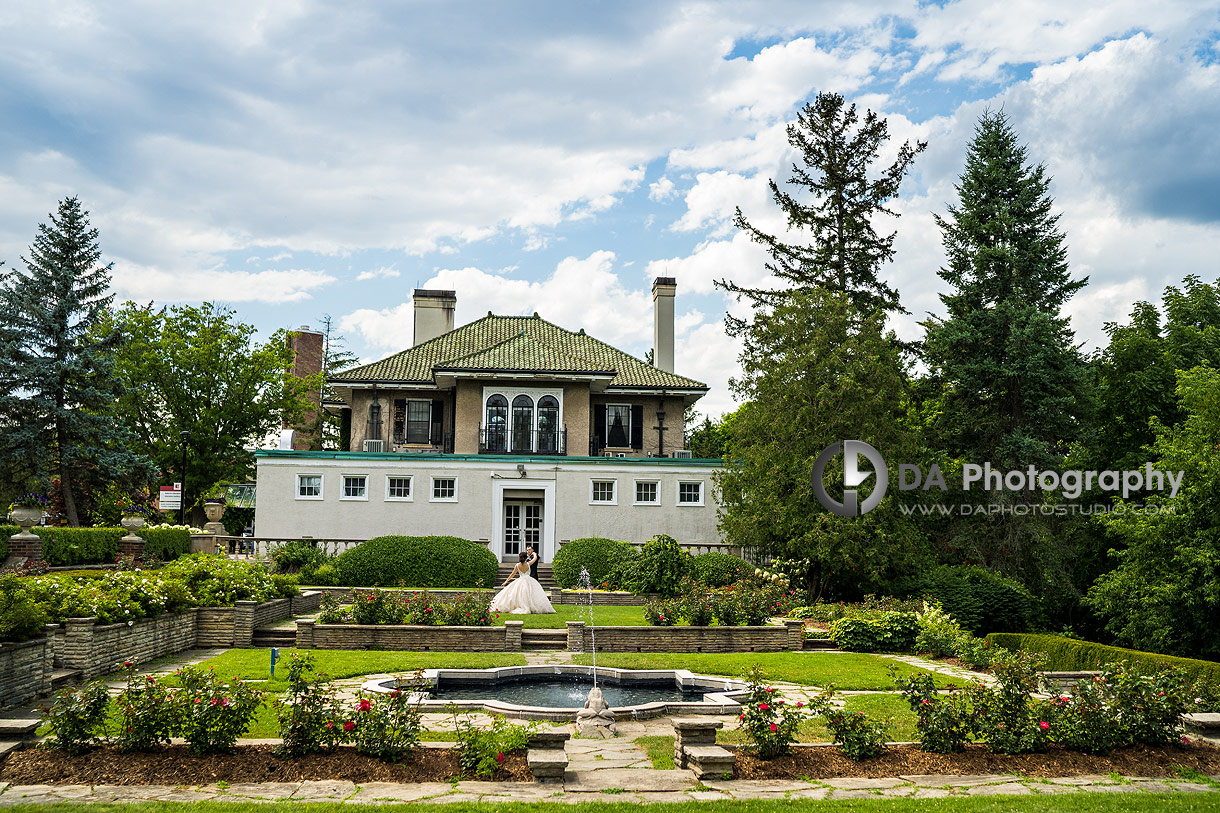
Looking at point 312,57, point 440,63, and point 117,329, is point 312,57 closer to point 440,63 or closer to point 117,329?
point 440,63

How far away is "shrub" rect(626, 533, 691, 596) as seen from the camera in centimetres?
2236

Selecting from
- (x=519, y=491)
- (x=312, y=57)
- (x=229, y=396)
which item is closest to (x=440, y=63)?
(x=312, y=57)

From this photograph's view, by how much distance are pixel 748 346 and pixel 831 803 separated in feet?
65.2

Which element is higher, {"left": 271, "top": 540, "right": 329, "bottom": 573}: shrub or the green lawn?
{"left": 271, "top": 540, "right": 329, "bottom": 573}: shrub

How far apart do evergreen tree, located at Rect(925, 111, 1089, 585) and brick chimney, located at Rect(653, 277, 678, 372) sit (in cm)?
1135

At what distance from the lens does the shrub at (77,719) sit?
7465 millimetres

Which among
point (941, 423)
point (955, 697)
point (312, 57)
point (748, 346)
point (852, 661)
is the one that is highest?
point (312, 57)

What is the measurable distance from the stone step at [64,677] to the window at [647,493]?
767 inches

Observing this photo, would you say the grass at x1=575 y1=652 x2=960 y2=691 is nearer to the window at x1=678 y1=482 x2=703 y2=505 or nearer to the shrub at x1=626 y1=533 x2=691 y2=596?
the shrub at x1=626 y1=533 x2=691 y2=596

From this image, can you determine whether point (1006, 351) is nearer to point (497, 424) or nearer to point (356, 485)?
point (497, 424)

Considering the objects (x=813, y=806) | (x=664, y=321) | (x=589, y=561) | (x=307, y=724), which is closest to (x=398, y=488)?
(x=589, y=561)

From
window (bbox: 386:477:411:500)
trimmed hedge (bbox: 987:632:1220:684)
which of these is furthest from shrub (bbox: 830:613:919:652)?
window (bbox: 386:477:411:500)

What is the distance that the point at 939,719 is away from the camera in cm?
830

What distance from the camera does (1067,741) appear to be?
27.7ft
